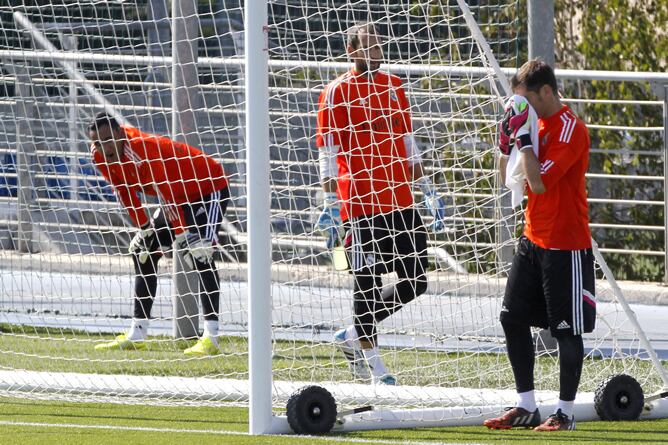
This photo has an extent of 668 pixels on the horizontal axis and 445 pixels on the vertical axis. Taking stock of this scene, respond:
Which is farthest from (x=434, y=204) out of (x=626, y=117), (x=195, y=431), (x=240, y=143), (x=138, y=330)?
(x=626, y=117)

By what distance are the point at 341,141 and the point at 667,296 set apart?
506cm

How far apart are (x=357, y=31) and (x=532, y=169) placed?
1.74 m

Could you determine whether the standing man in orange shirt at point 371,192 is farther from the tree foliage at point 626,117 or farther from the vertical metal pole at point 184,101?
the tree foliage at point 626,117

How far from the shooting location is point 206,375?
879 centimetres

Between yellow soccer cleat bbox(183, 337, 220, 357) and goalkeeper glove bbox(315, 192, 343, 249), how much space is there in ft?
4.45

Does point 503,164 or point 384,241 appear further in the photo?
point 384,241

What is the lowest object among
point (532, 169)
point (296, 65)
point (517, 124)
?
point (532, 169)

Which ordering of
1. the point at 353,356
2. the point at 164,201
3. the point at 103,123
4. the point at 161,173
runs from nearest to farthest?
the point at 353,356, the point at 103,123, the point at 161,173, the point at 164,201

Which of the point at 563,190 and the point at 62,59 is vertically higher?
the point at 62,59

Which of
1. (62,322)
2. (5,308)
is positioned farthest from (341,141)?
(5,308)

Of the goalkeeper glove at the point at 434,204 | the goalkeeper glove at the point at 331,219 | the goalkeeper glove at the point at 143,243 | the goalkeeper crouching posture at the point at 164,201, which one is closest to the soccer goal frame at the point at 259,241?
the goalkeeper glove at the point at 331,219

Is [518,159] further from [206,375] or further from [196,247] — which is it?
[196,247]

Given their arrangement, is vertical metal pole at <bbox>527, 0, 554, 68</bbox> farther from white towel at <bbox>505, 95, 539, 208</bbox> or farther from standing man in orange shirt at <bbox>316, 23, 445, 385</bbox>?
white towel at <bbox>505, 95, 539, 208</bbox>

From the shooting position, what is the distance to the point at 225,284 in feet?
41.7
